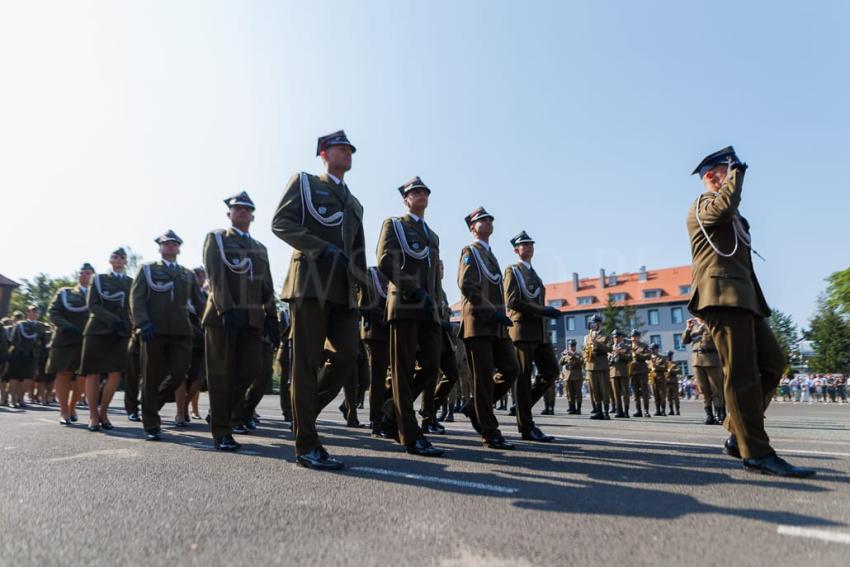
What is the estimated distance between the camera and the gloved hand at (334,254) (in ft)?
14.3

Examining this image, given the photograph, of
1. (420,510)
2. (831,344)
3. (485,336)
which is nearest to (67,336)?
(485,336)

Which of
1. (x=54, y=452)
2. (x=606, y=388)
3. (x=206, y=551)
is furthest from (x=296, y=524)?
(x=606, y=388)

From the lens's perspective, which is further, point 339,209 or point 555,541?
point 339,209

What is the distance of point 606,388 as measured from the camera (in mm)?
13367

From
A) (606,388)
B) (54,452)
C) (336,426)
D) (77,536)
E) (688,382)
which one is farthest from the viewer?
(688,382)

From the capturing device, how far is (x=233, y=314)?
5.63 metres

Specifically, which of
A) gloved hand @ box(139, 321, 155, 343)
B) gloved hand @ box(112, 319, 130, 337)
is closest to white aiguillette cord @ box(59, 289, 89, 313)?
gloved hand @ box(112, 319, 130, 337)

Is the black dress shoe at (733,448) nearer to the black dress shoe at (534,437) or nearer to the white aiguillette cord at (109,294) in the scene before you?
the black dress shoe at (534,437)

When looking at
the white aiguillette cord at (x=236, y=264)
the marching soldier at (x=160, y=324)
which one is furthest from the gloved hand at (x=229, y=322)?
the marching soldier at (x=160, y=324)

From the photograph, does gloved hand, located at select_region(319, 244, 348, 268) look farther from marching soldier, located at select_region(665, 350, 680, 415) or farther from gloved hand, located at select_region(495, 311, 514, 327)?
marching soldier, located at select_region(665, 350, 680, 415)

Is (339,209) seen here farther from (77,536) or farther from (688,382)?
(688,382)

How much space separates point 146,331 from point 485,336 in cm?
379

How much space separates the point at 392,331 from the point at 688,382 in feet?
133

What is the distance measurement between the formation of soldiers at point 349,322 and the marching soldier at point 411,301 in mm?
13
